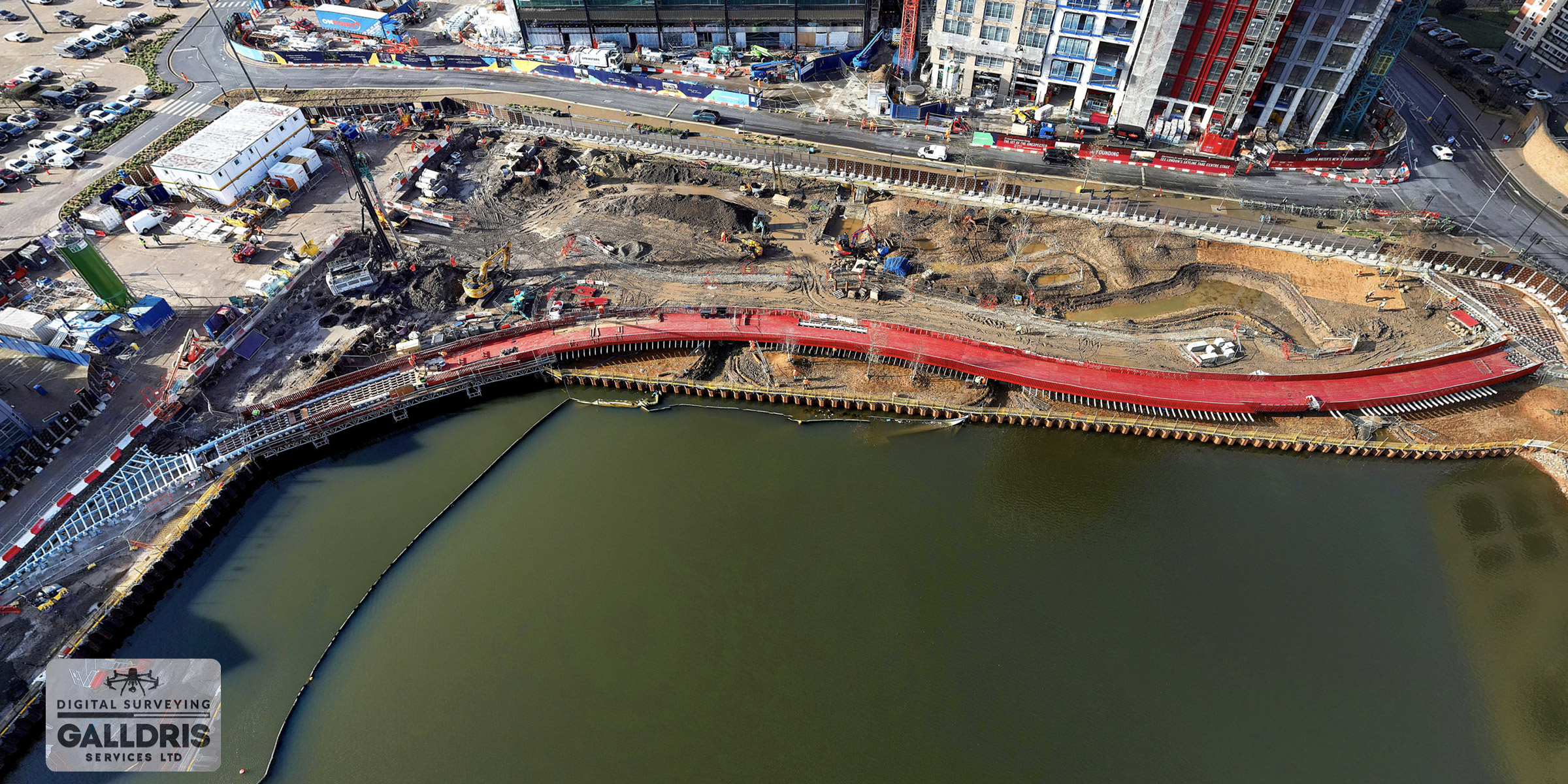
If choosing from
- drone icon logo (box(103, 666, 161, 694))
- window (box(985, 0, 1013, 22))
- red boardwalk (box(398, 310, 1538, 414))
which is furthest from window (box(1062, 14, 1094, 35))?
drone icon logo (box(103, 666, 161, 694))

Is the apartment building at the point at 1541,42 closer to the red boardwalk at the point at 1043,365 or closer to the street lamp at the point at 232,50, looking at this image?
the red boardwalk at the point at 1043,365

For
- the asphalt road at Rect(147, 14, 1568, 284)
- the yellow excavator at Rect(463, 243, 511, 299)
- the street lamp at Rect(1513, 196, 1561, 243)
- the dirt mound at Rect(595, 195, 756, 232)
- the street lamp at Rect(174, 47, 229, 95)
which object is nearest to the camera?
the yellow excavator at Rect(463, 243, 511, 299)

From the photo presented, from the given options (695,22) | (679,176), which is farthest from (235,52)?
(679,176)

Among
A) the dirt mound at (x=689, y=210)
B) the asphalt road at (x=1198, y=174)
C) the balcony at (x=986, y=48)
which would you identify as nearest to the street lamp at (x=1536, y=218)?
the asphalt road at (x=1198, y=174)

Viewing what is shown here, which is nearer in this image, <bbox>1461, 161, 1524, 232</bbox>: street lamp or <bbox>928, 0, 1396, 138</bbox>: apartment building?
<bbox>1461, 161, 1524, 232</bbox>: street lamp

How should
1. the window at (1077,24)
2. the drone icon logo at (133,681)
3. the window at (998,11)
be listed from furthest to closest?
the window at (998,11) → the window at (1077,24) → the drone icon logo at (133,681)

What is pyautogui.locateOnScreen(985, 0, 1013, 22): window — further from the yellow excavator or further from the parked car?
the parked car

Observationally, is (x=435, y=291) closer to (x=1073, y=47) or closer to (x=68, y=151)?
(x=68, y=151)
